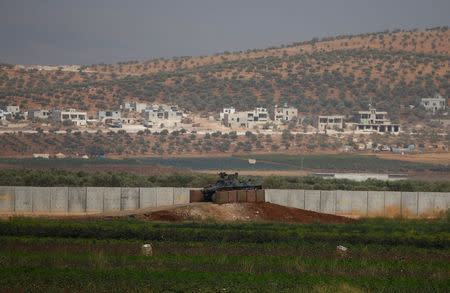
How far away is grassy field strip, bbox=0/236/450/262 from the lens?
2527 centimetres

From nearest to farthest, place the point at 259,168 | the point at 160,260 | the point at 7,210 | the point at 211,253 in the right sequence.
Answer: the point at 160,260 → the point at 211,253 → the point at 7,210 → the point at 259,168

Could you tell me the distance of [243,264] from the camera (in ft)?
73.6

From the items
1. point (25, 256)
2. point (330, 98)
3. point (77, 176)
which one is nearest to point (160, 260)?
point (25, 256)

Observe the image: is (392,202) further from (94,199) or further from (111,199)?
(94,199)

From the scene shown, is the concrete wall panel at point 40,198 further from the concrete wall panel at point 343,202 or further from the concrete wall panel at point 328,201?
the concrete wall panel at point 343,202

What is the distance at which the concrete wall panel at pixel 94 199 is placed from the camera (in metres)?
45.9

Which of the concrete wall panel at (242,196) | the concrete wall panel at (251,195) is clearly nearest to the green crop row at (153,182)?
the concrete wall panel at (251,195)

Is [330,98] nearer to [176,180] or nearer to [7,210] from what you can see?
[176,180]

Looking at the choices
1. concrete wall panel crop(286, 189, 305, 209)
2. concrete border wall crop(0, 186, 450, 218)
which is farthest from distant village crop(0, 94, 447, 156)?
concrete wall panel crop(286, 189, 305, 209)

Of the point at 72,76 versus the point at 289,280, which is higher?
the point at 72,76

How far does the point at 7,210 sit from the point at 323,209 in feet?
71.2

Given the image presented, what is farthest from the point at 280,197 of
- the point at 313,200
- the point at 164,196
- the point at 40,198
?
the point at 40,198

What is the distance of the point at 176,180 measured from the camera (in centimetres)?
5897

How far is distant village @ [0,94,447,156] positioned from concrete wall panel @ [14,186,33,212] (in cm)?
8592
